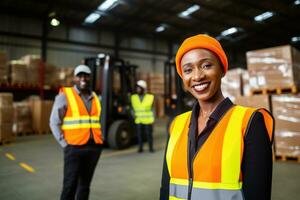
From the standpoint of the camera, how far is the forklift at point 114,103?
6.61 meters

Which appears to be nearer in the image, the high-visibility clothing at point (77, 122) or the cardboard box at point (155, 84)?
the high-visibility clothing at point (77, 122)

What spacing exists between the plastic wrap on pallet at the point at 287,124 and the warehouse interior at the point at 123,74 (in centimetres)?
2

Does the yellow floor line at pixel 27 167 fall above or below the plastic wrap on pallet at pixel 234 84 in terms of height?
below

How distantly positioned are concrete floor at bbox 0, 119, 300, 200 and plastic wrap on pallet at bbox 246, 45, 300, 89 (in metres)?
1.81

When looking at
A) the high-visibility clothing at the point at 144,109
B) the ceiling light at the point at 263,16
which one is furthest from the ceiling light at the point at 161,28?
the high-visibility clothing at the point at 144,109

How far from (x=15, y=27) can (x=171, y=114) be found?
34.2 feet

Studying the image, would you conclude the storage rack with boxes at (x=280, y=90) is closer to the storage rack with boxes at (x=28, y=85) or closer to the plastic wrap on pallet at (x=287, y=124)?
the plastic wrap on pallet at (x=287, y=124)

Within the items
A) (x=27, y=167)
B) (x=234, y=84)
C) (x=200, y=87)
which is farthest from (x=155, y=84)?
(x=200, y=87)

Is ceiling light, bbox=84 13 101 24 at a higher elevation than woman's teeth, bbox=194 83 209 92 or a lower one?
higher

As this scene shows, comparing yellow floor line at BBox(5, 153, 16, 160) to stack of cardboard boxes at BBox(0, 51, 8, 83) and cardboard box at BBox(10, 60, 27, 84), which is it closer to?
stack of cardboard boxes at BBox(0, 51, 8, 83)

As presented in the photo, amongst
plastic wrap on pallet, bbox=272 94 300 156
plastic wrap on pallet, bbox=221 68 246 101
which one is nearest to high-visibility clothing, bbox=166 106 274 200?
plastic wrap on pallet, bbox=272 94 300 156

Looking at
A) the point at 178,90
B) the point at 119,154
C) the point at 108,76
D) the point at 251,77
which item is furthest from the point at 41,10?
the point at 251,77

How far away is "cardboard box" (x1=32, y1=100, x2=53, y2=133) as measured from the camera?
31.7ft

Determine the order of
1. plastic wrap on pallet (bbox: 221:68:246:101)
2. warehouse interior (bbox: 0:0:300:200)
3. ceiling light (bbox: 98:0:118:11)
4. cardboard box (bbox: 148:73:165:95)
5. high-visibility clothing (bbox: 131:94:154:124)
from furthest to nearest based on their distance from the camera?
cardboard box (bbox: 148:73:165:95) → ceiling light (bbox: 98:0:118:11) → plastic wrap on pallet (bbox: 221:68:246:101) → high-visibility clothing (bbox: 131:94:154:124) → warehouse interior (bbox: 0:0:300:200)
